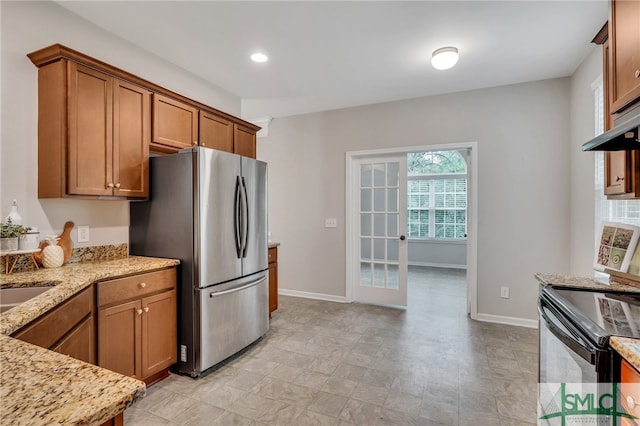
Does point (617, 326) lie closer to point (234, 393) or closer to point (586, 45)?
point (234, 393)

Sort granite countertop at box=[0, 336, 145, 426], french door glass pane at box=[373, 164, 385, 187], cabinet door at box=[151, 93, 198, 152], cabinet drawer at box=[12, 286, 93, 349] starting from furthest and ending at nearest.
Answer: french door glass pane at box=[373, 164, 385, 187]
cabinet door at box=[151, 93, 198, 152]
cabinet drawer at box=[12, 286, 93, 349]
granite countertop at box=[0, 336, 145, 426]

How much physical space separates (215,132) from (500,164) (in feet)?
10.3

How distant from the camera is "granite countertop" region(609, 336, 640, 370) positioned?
91 cm

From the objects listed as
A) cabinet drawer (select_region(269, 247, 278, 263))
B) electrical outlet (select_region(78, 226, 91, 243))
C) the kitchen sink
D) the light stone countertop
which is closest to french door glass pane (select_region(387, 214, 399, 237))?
cabinet drawer (select_region(269, 247, 278, 263))

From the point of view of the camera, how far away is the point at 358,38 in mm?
2516

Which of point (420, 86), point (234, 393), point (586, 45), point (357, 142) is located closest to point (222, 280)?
point (234, 393)

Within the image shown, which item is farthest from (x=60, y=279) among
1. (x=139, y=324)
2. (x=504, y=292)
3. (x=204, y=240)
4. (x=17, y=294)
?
(x=504, y=292)

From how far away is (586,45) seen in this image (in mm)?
2586

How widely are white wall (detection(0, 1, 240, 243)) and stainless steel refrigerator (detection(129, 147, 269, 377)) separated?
0.32 meters

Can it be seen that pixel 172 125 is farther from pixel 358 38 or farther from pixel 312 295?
pixel 312 295

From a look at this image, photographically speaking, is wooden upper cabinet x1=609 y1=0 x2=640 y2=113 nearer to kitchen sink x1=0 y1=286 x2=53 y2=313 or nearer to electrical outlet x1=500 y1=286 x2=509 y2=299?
electrical outlet x1=500 y1=286 x2=509 y2=299

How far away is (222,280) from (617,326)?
91.2 inches

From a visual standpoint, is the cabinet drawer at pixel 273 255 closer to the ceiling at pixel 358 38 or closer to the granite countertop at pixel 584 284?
the ceiling at pixel 358 38

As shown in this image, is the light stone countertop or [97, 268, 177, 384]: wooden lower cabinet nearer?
the light stone countertop
